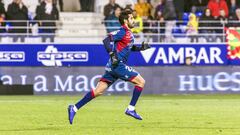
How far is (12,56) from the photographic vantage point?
2600 cm

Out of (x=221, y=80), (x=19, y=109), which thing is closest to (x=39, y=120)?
(x=19, y=109)

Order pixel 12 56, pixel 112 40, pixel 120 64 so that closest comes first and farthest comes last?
pixel 112 40 → pixel 120 64 → pixel 12 56

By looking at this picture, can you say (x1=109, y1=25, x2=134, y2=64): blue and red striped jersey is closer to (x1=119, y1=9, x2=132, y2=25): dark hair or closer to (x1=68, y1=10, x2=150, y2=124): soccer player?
(x1=68, y1=10, x2=150, y2=124): soccer player

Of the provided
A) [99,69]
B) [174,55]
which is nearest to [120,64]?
[99,69]

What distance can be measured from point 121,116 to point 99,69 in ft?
29.8

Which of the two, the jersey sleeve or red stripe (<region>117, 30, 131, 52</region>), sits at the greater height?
the jersey sleeve

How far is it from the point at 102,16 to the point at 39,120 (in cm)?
1347

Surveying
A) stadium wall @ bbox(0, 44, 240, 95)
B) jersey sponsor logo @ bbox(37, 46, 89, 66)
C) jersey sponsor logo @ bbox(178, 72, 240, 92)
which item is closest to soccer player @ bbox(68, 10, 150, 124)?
stadium wall @ bbox(0, 44, 240, 95)

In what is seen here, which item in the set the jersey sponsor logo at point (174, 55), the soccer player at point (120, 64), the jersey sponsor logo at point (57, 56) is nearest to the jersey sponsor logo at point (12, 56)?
the jersey sponsor logo at point (57, 56)

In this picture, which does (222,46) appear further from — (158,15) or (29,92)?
(29,92)

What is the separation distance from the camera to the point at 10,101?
2184cm

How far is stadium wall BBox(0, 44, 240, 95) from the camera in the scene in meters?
25.7

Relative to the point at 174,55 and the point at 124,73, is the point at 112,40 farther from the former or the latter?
the point at 174,55

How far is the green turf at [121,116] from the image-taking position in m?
13.5
